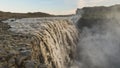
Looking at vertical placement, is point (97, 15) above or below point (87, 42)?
above

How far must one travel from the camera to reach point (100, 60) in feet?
106

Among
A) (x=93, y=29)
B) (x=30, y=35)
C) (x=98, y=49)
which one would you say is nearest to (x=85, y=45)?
(x=98, y=49)

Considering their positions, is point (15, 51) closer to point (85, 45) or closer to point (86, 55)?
point (86, 55)

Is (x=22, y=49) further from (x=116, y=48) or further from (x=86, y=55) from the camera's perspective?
(x=116, y=48)

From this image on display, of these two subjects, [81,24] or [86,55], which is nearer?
[86,55]

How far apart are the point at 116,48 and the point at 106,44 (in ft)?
5.50

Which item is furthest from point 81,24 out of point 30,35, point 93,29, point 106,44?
point 30,35

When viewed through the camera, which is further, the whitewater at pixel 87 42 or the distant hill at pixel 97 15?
the distant hill at pixel 97 15

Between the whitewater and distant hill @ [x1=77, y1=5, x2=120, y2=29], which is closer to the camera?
the whitewater

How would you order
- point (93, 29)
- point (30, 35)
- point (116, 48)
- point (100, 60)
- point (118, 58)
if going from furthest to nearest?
point (93, 29)
point (116, 48)
point (118, 58)
point (100, 60)
point (30, 35)

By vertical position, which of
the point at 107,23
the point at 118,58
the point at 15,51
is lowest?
the point at 118,58

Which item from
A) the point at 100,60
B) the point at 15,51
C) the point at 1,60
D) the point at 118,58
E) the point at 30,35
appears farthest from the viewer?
the point at 118,58

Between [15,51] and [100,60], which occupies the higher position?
[15,51]

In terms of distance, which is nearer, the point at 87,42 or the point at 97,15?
the point at 87,42
